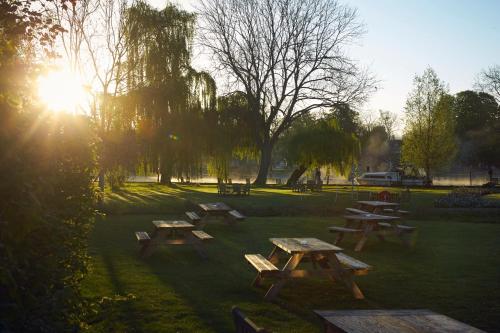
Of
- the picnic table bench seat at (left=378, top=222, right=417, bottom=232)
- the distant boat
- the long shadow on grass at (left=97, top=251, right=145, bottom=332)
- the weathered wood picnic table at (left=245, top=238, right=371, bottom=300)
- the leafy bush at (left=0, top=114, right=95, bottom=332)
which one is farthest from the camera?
the distant boat

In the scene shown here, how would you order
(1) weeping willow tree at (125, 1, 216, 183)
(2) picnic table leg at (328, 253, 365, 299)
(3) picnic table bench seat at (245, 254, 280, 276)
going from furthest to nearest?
(1) weeping willow tree at (125, 1, 216, 183) → (2) picnic table leg at (328, 253, 365, 299) → (3) picnic table bench seat at (245, 254, 280, 276)

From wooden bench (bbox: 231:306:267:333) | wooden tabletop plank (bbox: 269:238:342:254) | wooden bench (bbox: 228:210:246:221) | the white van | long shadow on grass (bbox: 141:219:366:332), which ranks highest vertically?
the white van

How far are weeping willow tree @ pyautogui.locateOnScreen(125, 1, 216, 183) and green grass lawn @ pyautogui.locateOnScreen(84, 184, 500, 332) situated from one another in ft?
51.2

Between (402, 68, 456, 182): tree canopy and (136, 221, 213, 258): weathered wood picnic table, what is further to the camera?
(402, 68, 456, 182): tree canopy

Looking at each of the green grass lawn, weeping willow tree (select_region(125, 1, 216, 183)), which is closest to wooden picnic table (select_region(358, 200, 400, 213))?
the green grass lawn

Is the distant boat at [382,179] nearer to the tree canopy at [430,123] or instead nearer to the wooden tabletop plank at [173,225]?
the tree canopy at [430,123]

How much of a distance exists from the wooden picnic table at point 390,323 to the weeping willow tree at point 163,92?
27.4 m

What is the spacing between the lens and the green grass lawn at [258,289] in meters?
7.21

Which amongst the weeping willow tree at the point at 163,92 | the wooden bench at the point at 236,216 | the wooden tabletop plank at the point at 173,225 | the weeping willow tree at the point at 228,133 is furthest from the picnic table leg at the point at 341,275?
the weeping willow tree at the point at 228,133

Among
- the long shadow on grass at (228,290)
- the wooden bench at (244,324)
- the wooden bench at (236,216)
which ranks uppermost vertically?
the wooden bench at (244,324)

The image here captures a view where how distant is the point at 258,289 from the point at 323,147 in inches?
1344

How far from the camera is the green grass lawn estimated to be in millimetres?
7211

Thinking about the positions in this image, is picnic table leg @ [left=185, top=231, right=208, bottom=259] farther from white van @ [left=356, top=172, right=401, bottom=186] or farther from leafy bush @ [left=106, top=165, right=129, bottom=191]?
white van @ [left=356, top=172, right=401, bottom=186]

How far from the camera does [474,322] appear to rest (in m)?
7.18
